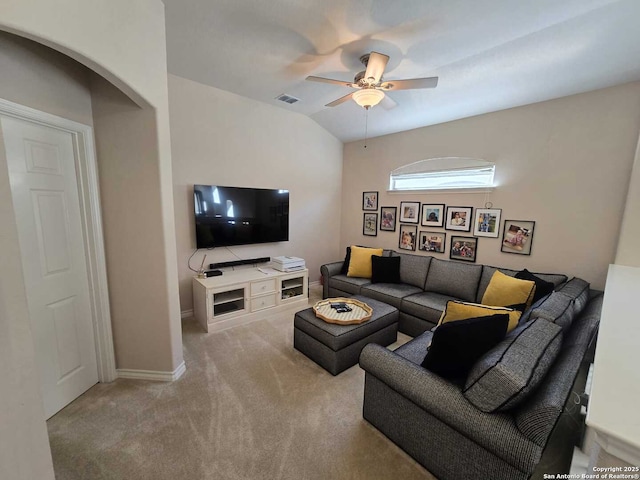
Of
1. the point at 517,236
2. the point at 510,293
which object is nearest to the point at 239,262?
the point at 510,293

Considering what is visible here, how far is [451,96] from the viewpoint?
3.04 m

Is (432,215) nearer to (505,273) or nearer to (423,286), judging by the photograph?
(423,286)

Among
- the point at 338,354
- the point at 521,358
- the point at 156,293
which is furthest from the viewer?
the point at 338,354

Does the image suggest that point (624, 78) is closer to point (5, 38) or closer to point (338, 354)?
point (338, 354)

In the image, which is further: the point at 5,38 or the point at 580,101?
the point at 580,101

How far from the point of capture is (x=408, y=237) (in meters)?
4.11

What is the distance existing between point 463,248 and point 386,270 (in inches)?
42.9

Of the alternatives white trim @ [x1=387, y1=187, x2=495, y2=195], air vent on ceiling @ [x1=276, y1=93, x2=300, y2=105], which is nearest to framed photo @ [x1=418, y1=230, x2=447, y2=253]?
white trim @ [x1=387, y1=187, x2=495, y2=195]

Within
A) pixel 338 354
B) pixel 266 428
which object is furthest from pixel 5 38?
pixel 338 354

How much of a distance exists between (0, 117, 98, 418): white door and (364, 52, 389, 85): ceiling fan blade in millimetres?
2303

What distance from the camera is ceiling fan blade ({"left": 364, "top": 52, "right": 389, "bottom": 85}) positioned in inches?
78.9

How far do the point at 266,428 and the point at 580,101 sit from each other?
4.15 metres

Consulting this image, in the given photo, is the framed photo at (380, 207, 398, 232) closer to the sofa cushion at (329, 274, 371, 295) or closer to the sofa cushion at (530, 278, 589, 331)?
the sofa cushion at (329, 274, 371, 295)

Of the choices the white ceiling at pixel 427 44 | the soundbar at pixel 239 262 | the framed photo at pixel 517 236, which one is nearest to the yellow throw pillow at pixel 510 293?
the framed photo at pixel 517 236
